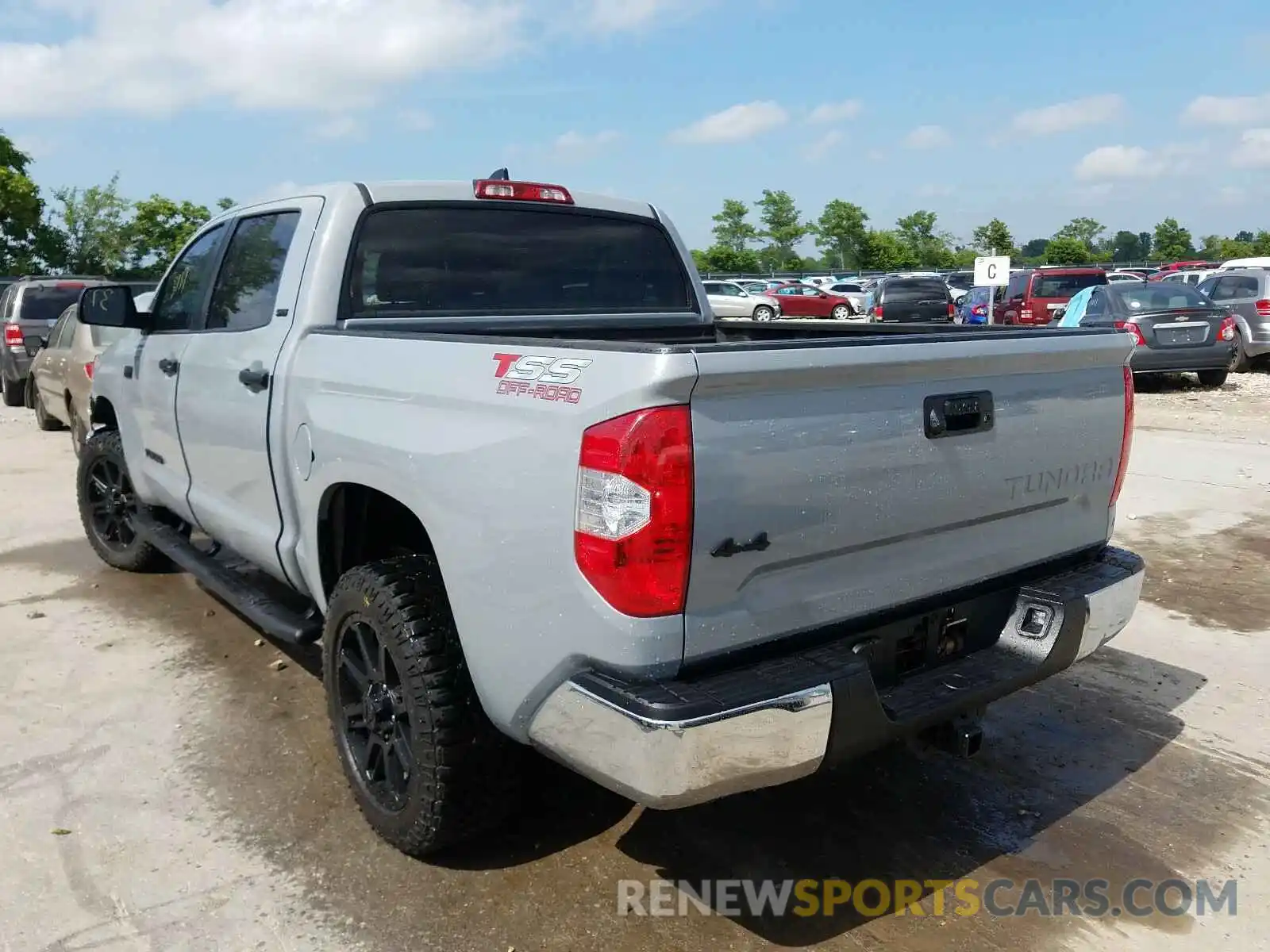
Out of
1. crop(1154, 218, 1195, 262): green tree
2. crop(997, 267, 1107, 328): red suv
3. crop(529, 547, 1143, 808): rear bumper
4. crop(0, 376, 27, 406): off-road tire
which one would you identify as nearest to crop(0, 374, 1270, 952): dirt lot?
crop(529, 547, 1143, 808): rear bumper

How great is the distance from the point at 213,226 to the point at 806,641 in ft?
11.4

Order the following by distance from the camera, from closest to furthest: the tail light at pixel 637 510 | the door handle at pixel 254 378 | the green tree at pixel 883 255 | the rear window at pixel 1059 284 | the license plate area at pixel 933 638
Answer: the tail light at pixel 637 510 < the license plate area at pixel 933 638 < the door handle at pixel 254 378 < the rear window at pixel 1059 284 < the green tree at pixel 883 255

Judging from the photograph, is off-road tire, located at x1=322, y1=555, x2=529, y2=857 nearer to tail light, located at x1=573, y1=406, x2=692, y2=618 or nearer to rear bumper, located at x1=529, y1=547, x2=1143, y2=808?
rear bumper, located at x1=529, y1=547, x2=1143, y2=808

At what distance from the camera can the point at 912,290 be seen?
25656mm

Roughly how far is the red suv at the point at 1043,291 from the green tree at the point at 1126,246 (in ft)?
244

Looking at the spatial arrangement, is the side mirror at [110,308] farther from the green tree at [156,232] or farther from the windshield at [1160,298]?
the green tree at [156,232]

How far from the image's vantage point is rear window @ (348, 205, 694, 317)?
3.82 m

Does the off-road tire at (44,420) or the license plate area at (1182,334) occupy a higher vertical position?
the license plate area at (1182,334)

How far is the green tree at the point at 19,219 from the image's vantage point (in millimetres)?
36375

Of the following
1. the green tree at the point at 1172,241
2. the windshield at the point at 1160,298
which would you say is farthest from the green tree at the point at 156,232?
the green tree at the point at 1172,241

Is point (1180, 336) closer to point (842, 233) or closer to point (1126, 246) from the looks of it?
point (842, 233)

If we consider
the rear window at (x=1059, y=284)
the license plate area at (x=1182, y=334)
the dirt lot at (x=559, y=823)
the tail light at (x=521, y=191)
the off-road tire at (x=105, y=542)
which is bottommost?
the dirt lot at (x=559, y=823)

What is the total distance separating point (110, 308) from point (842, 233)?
71183 millimetres

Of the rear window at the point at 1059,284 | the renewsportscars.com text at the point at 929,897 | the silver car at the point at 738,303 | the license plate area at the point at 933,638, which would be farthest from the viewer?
the silver car at the point at 738,303
